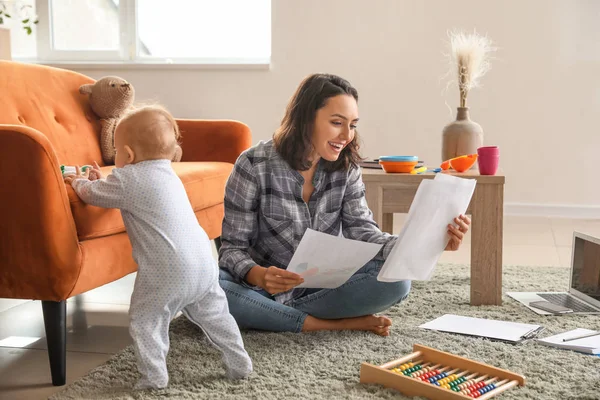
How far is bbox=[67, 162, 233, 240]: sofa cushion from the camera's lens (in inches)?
68.0

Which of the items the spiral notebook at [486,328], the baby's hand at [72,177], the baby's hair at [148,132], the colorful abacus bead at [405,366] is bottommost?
the spiral notebook at [486,328]

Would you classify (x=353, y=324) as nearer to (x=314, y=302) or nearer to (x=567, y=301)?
(x=314, y=302)

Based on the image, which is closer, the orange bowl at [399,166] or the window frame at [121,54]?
the orange bowl at [399,166]

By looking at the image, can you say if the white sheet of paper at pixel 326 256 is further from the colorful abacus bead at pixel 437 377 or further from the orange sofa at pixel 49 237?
the orange sofa at pixel 49 237

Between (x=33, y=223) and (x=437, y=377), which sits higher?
(x=33, y=223)

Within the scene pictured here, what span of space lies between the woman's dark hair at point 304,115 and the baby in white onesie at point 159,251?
34cm

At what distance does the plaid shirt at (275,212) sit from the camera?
1.86 m

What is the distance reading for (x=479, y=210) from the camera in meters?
2.17

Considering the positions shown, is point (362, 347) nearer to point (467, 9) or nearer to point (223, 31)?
point (467, 9)

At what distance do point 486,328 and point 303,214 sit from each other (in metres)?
0.58

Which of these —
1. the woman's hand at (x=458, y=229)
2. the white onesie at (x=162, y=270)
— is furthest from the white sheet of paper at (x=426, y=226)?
the white onesie at (x=162, y=270)

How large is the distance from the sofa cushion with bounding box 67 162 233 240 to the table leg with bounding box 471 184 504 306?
86cm

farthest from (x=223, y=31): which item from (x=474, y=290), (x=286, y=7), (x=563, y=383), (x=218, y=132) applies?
(x=563, y=383)

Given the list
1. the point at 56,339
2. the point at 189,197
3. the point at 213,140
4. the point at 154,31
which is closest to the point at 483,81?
the point at 213,140
